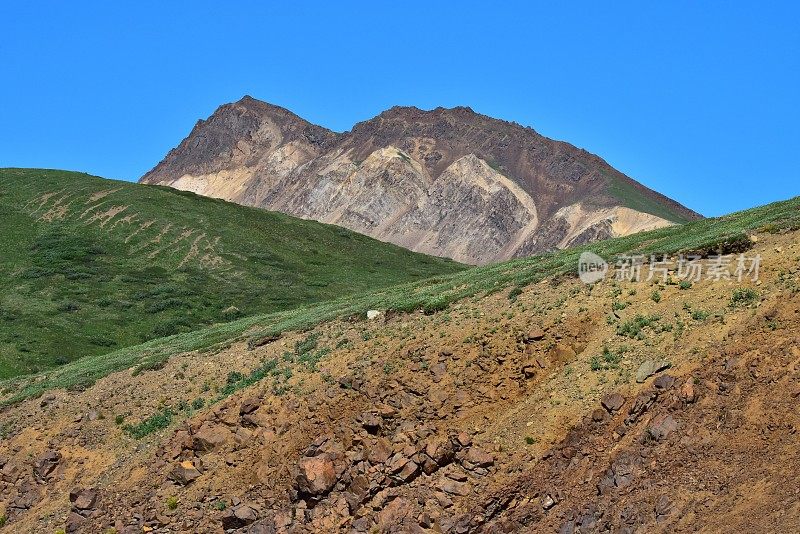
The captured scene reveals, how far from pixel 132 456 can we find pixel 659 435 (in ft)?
52.1

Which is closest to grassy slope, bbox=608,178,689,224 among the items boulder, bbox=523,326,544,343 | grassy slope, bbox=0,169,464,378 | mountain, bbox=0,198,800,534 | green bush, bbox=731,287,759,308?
grassy slope, bbox=0,169,464,378

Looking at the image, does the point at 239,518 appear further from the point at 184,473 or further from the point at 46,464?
the point at 46,464

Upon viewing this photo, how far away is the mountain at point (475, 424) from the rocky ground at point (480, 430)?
0.05 m

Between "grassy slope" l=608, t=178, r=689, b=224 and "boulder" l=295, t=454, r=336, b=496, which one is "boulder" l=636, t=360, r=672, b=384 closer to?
"boulder" l=295, t=454, r=336, b=496

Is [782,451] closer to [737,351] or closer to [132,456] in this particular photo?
[737,351]

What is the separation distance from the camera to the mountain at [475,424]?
58.3 ft

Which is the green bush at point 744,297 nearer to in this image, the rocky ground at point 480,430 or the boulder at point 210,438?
the rocky ground at point 480,430

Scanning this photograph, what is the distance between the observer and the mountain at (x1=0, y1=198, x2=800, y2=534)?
58.3 ft

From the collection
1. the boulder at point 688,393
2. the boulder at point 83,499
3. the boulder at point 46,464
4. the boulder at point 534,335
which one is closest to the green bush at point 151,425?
the boulder at point 46,464

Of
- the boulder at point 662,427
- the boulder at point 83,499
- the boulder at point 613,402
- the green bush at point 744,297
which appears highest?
the green bush at point 744,297

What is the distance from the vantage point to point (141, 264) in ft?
259

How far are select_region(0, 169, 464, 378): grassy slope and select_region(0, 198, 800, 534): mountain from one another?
80.9ft

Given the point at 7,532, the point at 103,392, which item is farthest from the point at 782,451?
the point at 103,392

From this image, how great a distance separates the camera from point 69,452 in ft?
94.7
